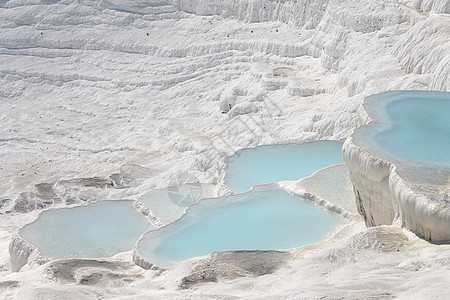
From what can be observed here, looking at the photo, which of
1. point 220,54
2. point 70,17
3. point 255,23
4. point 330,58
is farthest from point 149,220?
point 70,17

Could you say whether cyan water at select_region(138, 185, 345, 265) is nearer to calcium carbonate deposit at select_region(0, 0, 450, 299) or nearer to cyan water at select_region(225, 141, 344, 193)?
calcium carbonate deposit at select_region(0, 0, 450, 299)

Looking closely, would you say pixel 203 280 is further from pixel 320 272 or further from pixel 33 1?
pixel 33 1

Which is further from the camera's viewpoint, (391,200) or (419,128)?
(419,128)

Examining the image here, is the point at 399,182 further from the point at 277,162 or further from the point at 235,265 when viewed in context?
the point at 277,162

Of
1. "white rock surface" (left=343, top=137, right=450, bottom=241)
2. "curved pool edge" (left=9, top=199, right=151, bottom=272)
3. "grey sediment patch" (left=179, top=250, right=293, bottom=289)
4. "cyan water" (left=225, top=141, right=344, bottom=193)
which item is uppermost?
"white rock surface" (left=343, top=137, right=450, bottom=241)

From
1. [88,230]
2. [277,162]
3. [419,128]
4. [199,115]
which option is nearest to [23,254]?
[88,230]

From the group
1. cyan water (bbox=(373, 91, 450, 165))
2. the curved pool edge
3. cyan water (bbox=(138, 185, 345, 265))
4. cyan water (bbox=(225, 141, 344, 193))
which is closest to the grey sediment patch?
cyan water (bbox=(138, 185, 345, 265))

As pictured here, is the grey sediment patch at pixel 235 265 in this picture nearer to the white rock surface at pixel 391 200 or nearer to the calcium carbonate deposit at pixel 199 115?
the calcium carbonate deposit at pixel 199 115
